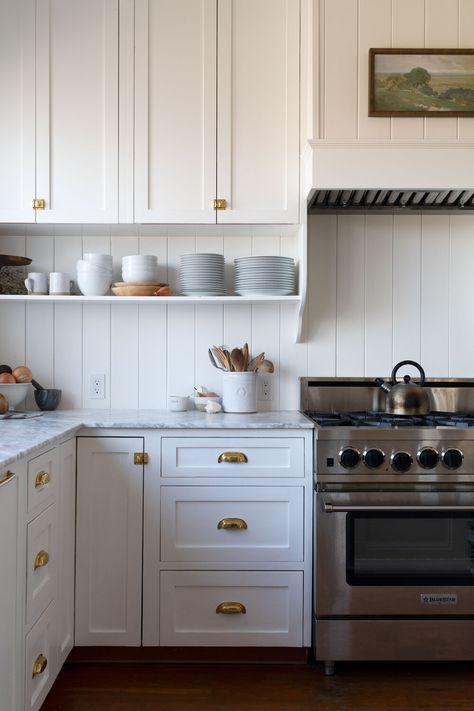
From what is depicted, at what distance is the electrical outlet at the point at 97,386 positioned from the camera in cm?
272

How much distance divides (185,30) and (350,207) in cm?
101

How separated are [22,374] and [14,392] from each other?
9 centimetres

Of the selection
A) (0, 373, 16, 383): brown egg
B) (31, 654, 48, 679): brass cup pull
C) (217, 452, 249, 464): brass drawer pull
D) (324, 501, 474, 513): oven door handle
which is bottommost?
(31, 654, 48, 679): brass cup pull

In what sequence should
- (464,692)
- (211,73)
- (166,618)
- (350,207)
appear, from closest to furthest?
(464,692)
(166,618)
(211,73)
(350,207)

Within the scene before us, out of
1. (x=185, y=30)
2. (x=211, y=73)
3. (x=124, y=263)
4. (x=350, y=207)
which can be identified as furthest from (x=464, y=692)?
(x=185, y=30)

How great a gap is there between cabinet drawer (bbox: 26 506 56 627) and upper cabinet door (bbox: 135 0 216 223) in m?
1.27

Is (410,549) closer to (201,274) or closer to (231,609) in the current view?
(231,609)

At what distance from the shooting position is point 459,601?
2.08 meters

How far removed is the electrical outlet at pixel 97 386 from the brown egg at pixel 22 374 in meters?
0.29

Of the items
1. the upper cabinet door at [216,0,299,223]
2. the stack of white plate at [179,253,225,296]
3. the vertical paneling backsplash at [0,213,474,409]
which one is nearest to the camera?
the upper cabinet door at [216,0,299,223]

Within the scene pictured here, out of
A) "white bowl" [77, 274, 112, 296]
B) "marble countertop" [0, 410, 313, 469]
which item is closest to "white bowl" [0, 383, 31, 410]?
"marble countertop" [0, 410, 313, 469]

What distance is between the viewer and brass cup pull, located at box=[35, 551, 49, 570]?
67.6 inches

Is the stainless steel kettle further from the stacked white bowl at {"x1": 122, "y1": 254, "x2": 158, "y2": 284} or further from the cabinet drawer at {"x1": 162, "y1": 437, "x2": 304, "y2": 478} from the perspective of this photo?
the stacked white bowl at {"x1": 122, "y1": 254, "x2": 158, "y2": 284}

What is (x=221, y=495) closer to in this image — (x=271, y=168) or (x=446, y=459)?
(x=446, y=459)
